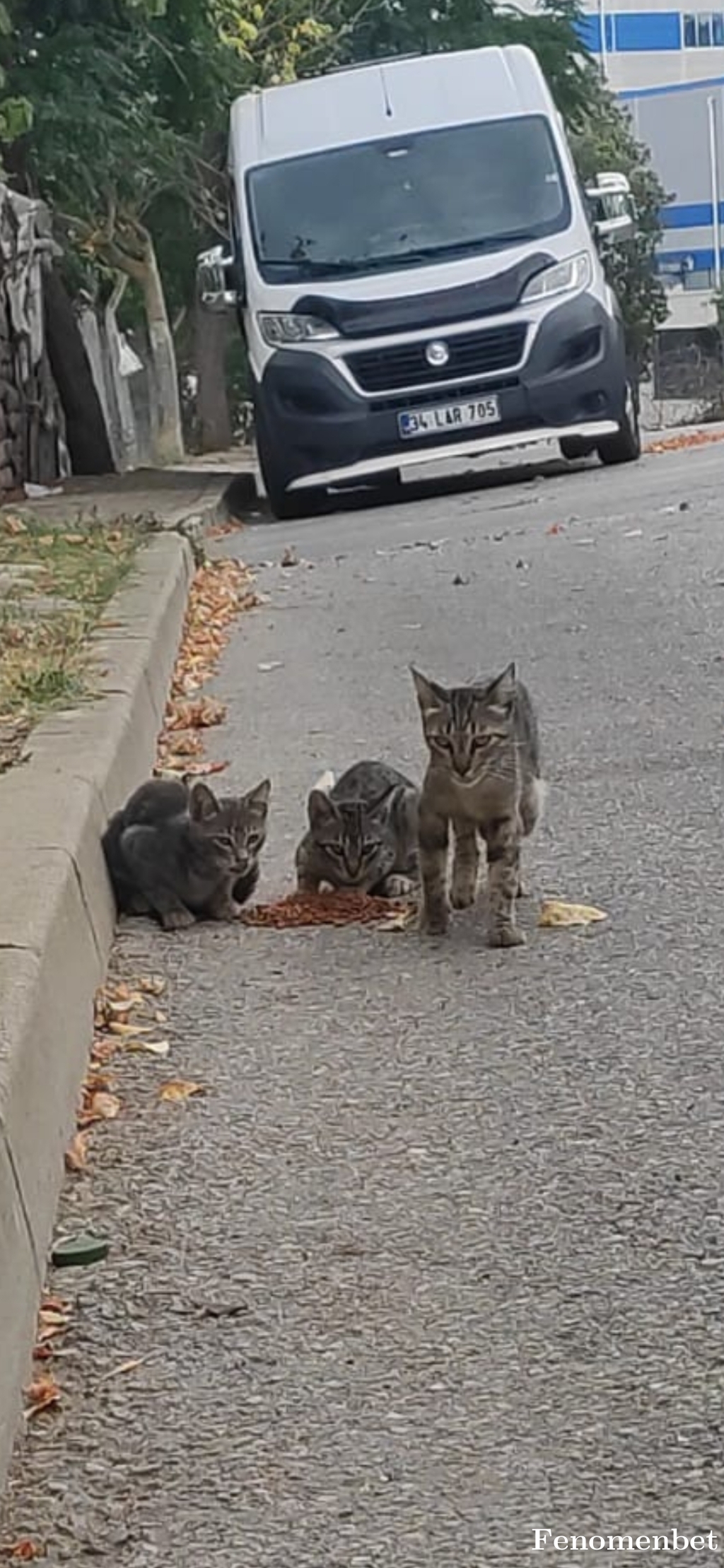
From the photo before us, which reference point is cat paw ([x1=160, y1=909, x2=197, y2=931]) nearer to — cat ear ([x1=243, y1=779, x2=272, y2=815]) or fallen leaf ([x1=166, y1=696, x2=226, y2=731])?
cat ear ([x1=243, y1=779, x2=272, y2=815])

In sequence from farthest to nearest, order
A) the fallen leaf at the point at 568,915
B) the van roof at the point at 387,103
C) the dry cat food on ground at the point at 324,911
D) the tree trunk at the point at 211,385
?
1. the tree trunk at the point at 211,385
2. the van roof at the point at 387,103
3. the dry cat food on ground at the point at 324,911
4. the fallen leaf at the point at 568,915

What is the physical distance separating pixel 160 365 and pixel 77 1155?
30.9m

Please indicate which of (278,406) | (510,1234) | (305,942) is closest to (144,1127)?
(510,1234)

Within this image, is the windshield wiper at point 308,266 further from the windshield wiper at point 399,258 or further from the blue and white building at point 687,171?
the blue and white building at point 687,171

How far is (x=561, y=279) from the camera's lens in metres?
16.8

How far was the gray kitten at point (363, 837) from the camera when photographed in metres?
5.68

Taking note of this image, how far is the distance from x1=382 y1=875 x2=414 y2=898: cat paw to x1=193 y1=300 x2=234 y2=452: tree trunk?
3135 cm

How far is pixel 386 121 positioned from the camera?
17297mm

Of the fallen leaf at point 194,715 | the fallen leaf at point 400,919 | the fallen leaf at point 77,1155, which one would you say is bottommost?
the fallen leaf at point 194,715

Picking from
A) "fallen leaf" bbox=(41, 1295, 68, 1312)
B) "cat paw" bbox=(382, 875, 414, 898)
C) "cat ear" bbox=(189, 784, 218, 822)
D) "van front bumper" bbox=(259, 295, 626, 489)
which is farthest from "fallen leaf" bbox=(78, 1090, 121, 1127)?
"van front bumper" bbox=(259, 295, 626, 489)

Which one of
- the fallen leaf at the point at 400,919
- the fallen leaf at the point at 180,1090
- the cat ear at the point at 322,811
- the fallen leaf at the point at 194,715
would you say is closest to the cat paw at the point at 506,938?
the fallen leaf at the point at 400,919

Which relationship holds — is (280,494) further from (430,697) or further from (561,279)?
(430,697)

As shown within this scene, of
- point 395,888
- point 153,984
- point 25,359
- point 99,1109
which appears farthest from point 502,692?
point 25,359

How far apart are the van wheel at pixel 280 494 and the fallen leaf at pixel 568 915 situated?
451 inches
